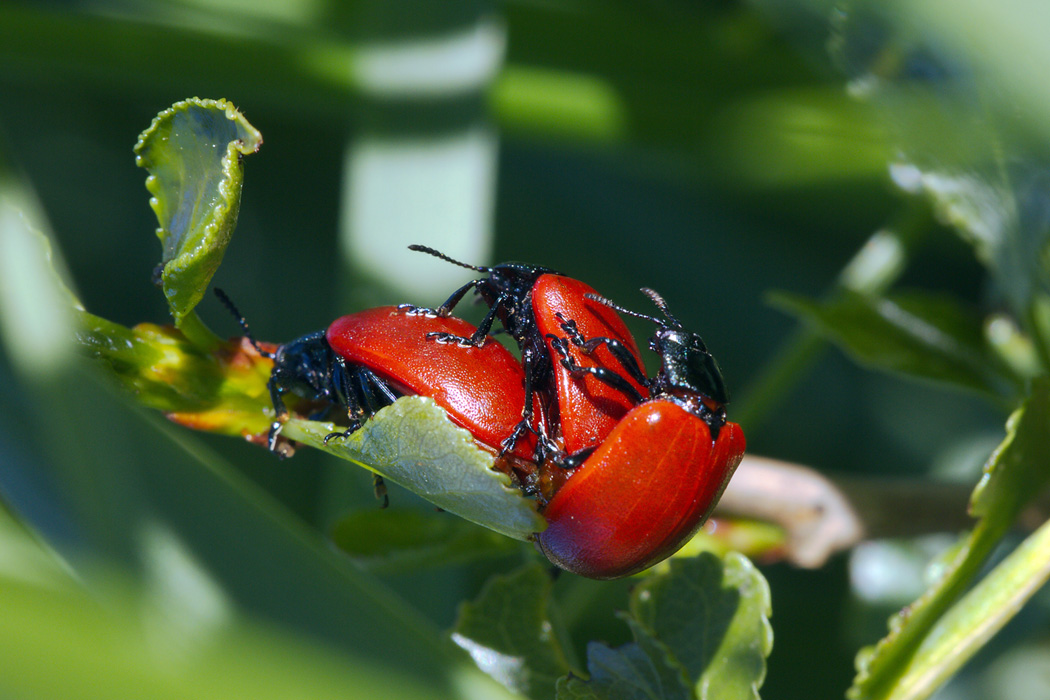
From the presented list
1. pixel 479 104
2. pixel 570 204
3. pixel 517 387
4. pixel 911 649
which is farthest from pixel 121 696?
pixel 570 204

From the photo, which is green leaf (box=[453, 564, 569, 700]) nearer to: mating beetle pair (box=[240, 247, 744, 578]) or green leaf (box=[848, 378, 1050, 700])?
mating beetle pair (box=[240, 247, 744, 578])

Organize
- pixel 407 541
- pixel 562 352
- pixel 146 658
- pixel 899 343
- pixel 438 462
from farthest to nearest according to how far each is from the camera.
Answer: pixel 899 343 < pixel 407 541 < pixel 562 352 < pixel 438 462 < pixel 146 658

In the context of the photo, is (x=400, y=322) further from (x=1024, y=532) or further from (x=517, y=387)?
(x=1024, y=532)

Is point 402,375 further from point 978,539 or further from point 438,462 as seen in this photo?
point 978,539

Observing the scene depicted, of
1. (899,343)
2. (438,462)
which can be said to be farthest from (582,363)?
(899,343)

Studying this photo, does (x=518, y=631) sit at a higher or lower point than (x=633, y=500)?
lower

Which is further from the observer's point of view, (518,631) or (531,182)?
(531,182)

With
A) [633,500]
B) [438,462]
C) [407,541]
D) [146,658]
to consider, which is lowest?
[407,541]

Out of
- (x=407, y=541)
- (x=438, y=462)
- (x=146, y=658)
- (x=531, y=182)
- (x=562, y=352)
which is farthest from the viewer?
(x=531, y=182)
